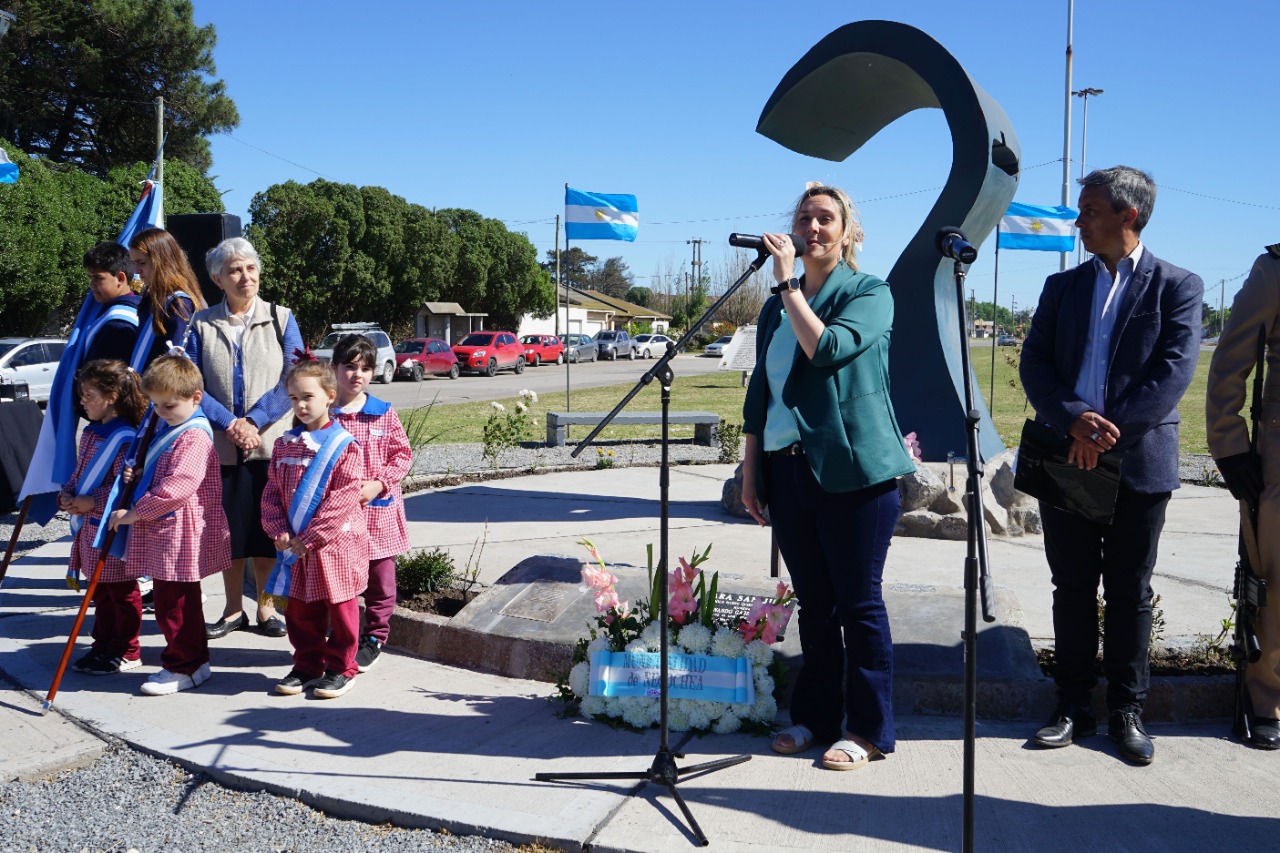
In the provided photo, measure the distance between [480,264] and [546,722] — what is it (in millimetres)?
47726

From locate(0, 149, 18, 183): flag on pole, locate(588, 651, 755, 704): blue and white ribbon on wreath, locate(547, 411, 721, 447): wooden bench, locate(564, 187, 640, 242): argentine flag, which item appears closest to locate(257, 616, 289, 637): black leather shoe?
locate(588, 651, 755, 704): blue and white ribbon on wreath

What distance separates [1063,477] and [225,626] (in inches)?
148

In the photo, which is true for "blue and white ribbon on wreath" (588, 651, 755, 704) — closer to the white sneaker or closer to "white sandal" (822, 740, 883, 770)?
"white sandal" (822, 740, 883, 770)

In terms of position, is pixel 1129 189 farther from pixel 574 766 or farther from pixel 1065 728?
pixel 574 766

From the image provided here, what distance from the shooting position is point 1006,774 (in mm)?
3291

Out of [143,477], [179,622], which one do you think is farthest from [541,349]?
[179,622]

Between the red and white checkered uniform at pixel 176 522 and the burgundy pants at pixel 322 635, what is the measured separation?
431 millimetres

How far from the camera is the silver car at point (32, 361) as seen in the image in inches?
797

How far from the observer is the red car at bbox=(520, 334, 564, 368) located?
1671 inches

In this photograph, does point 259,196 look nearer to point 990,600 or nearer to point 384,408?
point 384,408

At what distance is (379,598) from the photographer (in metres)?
4.52

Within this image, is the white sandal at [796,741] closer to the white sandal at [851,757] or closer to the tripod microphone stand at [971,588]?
the white sandal at [851,757]

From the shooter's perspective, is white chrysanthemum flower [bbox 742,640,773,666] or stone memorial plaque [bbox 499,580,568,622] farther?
stone memorial plaque [bbox 499,580,568,622]

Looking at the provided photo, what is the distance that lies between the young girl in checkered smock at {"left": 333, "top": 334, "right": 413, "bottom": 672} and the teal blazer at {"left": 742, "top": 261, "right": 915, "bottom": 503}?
1958mm
